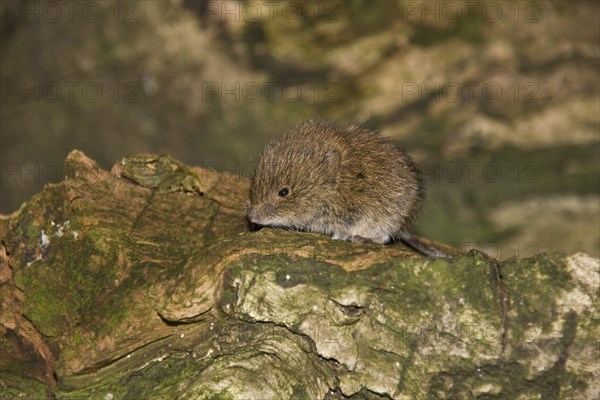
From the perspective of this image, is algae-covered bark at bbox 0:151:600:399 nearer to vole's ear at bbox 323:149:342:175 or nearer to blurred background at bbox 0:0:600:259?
vole's ear at bbox 323:149:342:175

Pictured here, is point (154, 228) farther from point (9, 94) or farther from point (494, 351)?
point (9, 94)

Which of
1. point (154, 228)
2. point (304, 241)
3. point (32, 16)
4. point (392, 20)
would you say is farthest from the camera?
point (32, 16)

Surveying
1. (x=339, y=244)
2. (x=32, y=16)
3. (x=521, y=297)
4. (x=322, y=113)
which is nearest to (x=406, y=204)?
(x=339, y=244)

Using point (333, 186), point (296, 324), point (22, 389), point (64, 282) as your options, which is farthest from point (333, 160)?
point (22, 389)

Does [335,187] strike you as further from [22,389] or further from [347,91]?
[347,91]

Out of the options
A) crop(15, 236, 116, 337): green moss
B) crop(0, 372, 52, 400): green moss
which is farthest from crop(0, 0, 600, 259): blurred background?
crop(0, 372, 52, 400): green moss

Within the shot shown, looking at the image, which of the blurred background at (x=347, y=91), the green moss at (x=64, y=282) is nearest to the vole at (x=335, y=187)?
the green moss at (x=64, y=282)
